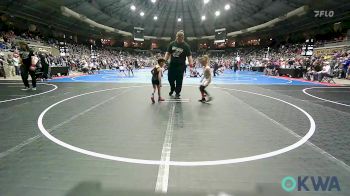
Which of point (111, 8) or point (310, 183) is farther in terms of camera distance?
point (111, 8)

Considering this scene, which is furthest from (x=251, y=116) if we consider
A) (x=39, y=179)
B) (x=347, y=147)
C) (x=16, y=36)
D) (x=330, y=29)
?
(x=330, y=29)

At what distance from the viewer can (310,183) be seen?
2.76 metres

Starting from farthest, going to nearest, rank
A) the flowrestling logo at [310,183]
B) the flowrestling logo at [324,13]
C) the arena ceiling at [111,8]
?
the flowrestling logo at [324,13] → the arena ceiling at [111,8] → the flowrestling logo at [310,183]

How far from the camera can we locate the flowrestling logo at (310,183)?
265 cm

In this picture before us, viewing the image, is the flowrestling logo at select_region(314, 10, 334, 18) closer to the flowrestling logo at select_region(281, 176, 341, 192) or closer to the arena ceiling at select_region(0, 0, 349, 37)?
the arena ceiling at select_region(0, 0, 349, 37)

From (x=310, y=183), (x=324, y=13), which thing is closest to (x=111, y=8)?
(x=324, y=13)

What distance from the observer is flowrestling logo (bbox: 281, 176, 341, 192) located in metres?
2.65

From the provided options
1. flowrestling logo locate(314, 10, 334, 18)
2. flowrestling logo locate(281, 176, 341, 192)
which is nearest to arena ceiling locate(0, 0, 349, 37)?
flowrestling logo locate(314, 10, 334, 18)

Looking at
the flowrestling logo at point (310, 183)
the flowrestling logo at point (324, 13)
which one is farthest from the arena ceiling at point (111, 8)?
the flowrestling logo at point (310, 183)

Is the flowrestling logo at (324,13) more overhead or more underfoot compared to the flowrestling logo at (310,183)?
more overhead

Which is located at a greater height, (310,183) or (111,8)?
(111,8)

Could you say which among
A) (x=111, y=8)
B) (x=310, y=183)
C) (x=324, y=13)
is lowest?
(x=310, y=183)

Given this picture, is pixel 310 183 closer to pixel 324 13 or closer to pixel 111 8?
pixel 324 13

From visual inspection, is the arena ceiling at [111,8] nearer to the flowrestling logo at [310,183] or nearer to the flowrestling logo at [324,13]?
the flowrestling logo at [324,13]
